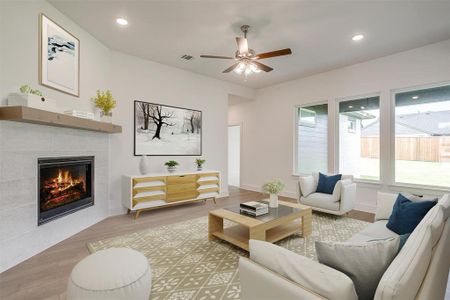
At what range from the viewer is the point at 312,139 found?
5.57 m

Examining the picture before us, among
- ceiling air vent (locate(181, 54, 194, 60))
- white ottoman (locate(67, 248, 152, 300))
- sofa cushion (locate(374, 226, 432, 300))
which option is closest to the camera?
sofa cushion (locate(374, 226, 432, 300))

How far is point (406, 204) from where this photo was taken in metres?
2.15

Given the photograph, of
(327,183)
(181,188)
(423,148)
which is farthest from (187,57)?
(423,148)

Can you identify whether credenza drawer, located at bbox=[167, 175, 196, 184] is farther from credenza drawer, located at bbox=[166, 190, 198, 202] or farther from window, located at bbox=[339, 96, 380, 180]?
window, located at bbox=[339, 96, 380, 180]

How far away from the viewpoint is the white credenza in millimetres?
3904

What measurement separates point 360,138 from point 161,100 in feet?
14.3

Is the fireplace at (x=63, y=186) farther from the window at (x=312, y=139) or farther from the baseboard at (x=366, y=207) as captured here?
the baseboard at (x=366, y=207)

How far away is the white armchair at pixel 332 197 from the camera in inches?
146

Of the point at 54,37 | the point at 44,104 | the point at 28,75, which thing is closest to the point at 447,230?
the point at 44,104

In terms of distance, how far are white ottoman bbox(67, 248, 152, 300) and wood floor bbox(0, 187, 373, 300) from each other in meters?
0.57

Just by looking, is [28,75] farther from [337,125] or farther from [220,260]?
[337,125]

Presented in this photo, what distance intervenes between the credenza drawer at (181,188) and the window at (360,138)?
11.0 feet

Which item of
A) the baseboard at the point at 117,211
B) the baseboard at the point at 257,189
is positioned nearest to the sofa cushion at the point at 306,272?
the baseboard at the point at 117,211

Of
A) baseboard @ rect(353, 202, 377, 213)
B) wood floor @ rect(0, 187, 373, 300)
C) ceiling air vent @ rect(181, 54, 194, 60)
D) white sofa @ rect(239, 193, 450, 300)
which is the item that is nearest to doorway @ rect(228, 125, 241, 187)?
wood floor @ rect(0, 187, 373, 300)
